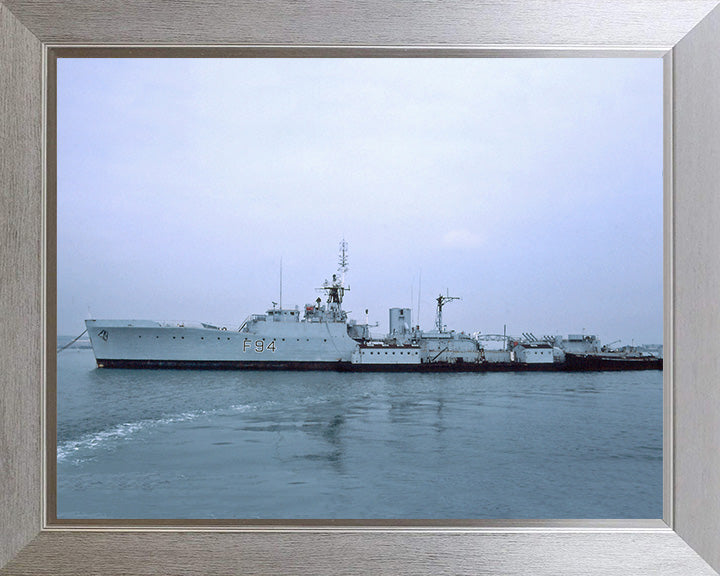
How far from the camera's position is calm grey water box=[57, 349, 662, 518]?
20.5 feet

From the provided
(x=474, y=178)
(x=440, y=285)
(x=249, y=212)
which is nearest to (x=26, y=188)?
(x=440, y=285)

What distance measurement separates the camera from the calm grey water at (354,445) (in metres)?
6.25

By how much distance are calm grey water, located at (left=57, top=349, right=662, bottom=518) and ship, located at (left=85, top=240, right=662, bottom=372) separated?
18.3 inches

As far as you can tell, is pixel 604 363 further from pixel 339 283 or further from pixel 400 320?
pixel 339 283

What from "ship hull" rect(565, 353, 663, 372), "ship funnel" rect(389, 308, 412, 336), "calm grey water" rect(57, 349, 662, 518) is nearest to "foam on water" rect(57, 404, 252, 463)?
"calm grey water" rect(57, 349, 662, 518)

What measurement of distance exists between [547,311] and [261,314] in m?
5.93

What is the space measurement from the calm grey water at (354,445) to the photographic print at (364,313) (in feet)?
0.19

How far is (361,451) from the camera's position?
8.34 m

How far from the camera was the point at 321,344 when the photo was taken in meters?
9.38

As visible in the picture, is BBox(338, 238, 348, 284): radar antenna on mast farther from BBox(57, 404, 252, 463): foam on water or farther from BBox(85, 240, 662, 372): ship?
BBox(57, 404, 252, 463): foam on water

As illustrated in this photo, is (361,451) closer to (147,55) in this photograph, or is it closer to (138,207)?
(147,55)

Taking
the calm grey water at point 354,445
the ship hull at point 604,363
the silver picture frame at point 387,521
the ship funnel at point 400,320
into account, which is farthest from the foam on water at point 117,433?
the silver picture frame at point 387,521

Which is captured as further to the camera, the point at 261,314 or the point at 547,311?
the point at 261,314


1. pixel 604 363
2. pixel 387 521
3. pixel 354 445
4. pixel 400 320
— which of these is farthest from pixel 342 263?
pixel 387 521
